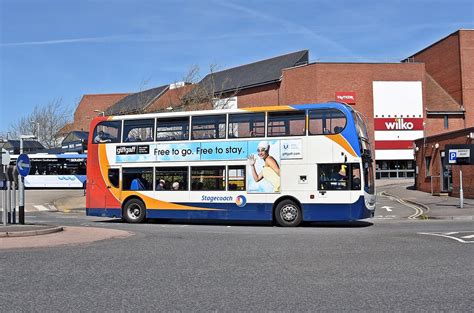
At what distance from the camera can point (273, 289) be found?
7.16m

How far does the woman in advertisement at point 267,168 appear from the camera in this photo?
17.2 meters

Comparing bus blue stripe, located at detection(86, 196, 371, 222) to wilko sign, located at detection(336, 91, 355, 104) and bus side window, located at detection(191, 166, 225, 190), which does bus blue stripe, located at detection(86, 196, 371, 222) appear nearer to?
bus side window, located at detection(191, 166, 225, 190)

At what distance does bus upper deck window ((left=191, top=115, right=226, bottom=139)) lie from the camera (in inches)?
703

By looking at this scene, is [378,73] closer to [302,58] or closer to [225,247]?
[302,58]

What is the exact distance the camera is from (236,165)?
1761 centimetres

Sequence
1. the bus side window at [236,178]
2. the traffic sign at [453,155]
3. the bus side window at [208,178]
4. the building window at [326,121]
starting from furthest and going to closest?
1. the traffic sign at [453,155]
2. the bus side window at [208,178]
3. the bus side window at [236,178]
4. the building window at [326,121]

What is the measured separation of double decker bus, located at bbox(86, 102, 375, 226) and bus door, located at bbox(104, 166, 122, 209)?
4cm

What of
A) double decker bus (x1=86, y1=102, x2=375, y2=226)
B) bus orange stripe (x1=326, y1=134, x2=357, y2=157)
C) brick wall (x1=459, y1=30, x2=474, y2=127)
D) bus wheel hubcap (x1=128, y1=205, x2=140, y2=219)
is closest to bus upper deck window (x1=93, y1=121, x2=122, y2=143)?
double decker bus (x1=86, y1=102, x2=375, y2=226)

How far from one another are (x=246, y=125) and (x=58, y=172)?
107ft

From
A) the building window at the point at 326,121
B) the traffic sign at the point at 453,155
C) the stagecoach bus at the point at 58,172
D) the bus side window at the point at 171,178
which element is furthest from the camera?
the stagecoach bus at the point at 58,172

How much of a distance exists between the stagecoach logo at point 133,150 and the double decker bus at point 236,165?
35 millimetres

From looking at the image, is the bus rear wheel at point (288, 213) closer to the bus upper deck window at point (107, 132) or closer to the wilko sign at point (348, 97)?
the bus upper deck window at point (107, 132)

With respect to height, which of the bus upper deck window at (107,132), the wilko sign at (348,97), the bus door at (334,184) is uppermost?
the wilko sign at (348,97)

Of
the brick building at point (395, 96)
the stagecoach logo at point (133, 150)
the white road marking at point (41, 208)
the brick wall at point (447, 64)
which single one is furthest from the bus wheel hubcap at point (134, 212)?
the brick wall at point (447, 64)
